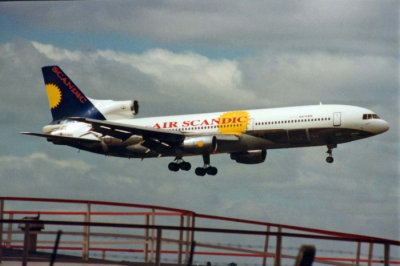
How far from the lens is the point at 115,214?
30.9 meters

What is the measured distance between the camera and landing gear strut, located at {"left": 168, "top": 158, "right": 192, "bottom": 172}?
67.1 meters

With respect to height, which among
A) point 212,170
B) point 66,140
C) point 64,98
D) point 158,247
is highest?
point 64,98

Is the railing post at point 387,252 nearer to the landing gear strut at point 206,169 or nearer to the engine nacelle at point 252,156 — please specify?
the landing gear strut at point 206,169

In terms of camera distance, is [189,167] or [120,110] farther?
[120,110]

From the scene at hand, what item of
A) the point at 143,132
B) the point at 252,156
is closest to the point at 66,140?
the point at 143,132

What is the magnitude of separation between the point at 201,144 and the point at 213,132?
3.27 meters

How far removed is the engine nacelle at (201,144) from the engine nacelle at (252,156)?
5.49m

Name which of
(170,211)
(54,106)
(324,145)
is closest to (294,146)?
(324,145)

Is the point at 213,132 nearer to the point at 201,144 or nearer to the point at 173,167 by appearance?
the point at 201,144

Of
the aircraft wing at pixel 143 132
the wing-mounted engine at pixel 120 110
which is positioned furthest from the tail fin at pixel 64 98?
the aircraft wing at pixel 143 132

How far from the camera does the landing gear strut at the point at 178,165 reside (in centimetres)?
6706

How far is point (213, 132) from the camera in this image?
66.3 meters

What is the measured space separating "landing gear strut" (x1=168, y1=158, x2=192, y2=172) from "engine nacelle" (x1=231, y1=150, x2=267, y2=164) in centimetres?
423

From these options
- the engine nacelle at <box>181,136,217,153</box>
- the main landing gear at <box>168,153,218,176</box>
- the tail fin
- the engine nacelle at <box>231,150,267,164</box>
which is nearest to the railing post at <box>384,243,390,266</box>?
the engine nacelle at <box>181,136,217,153</box>
